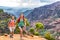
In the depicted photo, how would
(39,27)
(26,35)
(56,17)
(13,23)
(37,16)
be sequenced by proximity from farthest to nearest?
(56,17) < (37,16) < (39,27) < (26,35) < (13,23)

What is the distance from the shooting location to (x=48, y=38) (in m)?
8.99

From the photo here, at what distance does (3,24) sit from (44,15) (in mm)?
5465

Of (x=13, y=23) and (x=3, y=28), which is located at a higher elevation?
(x=13, y=23)

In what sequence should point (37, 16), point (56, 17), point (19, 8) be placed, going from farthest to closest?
point (56, 17), point (37, 16), point (19, 8)

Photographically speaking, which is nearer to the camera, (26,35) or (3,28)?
(26,35)

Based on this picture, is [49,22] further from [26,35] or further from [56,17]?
[26,35]

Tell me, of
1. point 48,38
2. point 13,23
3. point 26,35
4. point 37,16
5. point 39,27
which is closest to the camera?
point 13,23

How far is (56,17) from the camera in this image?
16.9 m

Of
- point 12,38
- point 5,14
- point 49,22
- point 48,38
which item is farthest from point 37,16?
point 12,38

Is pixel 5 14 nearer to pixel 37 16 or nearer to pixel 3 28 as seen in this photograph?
pixel 3 28

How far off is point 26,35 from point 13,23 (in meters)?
1.22

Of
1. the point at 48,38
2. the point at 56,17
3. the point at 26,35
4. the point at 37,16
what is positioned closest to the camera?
the point at 26,35

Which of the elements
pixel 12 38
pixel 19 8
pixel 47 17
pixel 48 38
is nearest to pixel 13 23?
pixel 12 38

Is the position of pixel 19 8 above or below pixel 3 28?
above
